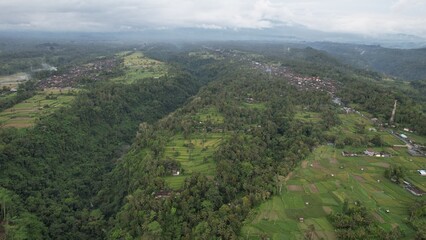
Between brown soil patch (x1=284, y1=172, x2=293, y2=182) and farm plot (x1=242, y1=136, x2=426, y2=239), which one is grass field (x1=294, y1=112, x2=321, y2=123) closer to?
farm plot (x1=242, y1=136, x2=426, y2=239)

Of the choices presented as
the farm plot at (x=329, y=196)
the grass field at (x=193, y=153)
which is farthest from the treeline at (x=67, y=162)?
the farm plot at (x=329, y=196)

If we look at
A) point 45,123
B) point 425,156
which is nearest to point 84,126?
point 45,123

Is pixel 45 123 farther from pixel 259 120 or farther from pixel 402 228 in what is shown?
pixel 402 228

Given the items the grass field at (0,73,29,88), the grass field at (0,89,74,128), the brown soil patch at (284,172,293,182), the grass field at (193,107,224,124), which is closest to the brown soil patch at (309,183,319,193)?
the brown soil patch at (284,172,293,182)

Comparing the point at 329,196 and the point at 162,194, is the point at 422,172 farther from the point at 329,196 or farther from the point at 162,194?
the point at 162,194

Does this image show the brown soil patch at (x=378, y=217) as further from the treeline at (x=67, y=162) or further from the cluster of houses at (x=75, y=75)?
the cluster of houses at (x=75, y=75)

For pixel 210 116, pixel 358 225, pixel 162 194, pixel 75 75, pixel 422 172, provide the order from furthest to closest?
pixel 75 75, pixel 210 116, pixel 422 172, pixel 162 194, pixel 358 225

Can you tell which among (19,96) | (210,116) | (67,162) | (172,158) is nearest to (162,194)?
(172,158)
